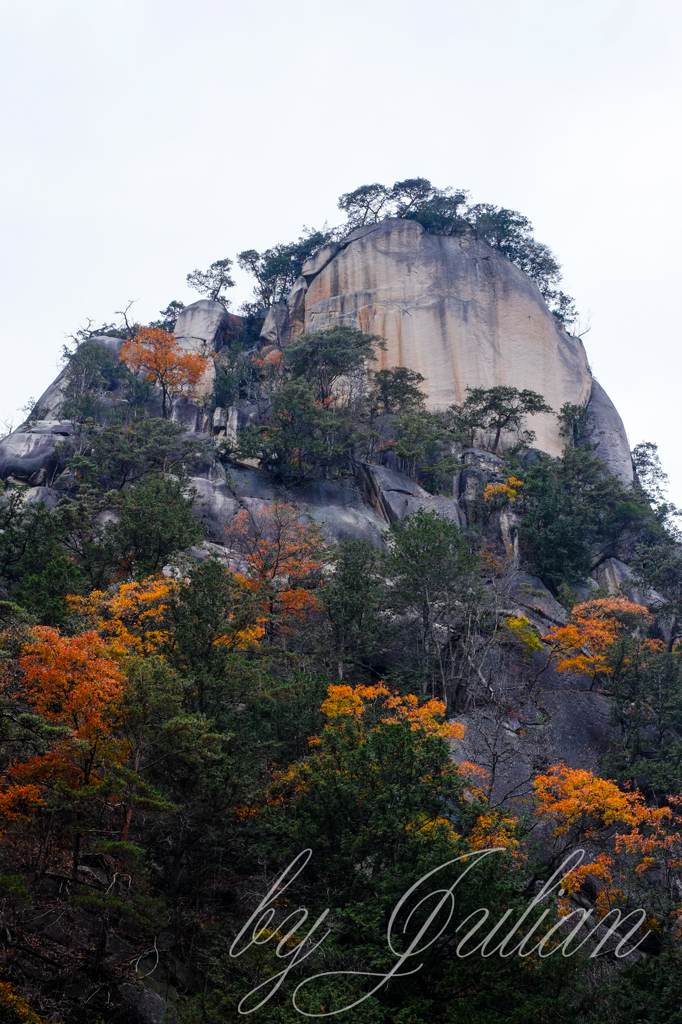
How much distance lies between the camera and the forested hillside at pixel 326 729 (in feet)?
41.9

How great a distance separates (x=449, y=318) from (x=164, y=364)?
15788 millimetres

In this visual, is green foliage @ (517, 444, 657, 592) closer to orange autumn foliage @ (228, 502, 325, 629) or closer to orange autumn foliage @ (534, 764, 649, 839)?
orange autumn foliage @ (228, 502, 325, 629)

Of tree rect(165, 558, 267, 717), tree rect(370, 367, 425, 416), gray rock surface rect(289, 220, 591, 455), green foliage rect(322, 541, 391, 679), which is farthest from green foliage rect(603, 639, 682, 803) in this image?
gray rock surface rect(289, 220, 591, 455)

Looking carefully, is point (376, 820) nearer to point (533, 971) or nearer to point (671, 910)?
point (533, 971)

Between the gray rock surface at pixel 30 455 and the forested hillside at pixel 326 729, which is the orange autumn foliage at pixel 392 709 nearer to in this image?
the forested hillside at pixel 326 729

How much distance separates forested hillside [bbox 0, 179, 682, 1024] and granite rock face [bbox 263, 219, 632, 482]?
7903 millimetres

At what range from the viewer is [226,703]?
56.2 ft

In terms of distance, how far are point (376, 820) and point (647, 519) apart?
25499mm

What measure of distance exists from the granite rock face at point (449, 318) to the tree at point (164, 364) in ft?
29.8

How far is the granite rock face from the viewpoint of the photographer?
147ft

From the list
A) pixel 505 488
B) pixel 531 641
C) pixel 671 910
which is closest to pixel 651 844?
pixel 671 910

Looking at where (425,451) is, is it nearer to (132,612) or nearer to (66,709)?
(132,612)

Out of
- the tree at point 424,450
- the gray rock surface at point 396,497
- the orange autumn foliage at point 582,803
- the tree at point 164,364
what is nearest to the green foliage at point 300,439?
the gray rock surface at point 396,497

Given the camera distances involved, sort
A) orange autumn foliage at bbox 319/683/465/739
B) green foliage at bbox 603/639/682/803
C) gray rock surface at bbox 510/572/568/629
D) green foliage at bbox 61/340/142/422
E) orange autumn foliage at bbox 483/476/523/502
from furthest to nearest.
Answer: green foliage at bbox 61/340/142/422 < orange autumn foliage at bbox 483/476/523/502 < gray rock surface at bbox 510/572/568/629 < green foliage at bbox 603/639/682/803 < orange autumn foliage at bbox 319/683/465/739
